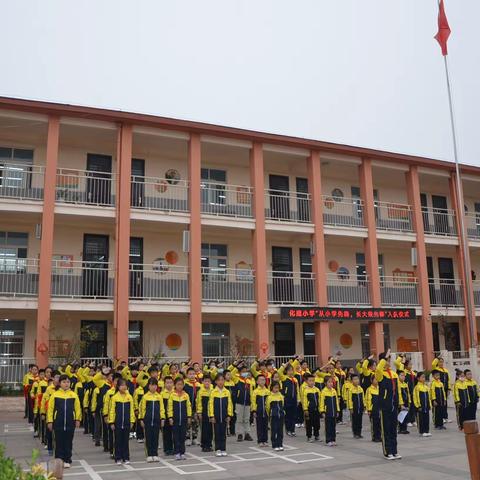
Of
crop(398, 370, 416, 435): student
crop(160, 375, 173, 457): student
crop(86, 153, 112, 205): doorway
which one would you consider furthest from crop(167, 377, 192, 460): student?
crop(86, 153, 112, 205): doorway

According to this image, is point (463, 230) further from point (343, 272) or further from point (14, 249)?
point (14, 249)

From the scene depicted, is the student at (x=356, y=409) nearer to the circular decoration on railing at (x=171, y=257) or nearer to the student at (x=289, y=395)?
the student at (x=289, y=395)

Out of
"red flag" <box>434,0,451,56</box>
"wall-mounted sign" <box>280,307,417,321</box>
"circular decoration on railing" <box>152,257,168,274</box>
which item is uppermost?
"red flag" <box>434,0,451,56</box>

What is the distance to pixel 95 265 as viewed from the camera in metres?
21.4

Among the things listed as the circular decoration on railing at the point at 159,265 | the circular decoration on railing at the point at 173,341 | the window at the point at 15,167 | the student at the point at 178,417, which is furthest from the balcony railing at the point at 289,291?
the student at the point at 178,417

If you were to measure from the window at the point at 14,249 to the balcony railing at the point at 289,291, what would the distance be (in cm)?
937

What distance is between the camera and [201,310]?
2055 centimetres

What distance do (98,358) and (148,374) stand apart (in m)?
7.22

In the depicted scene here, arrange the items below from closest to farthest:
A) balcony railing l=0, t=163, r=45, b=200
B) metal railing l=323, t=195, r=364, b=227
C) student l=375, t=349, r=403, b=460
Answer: student l=375, t=349, r=403, b=460 → balcony railing l=0, t=163, r=45, b=200 → metal railing l=323, t=195, r=364, b=227

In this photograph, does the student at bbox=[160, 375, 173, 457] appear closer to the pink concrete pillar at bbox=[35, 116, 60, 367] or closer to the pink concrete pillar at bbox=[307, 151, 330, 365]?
the pink concrete pillar at bbox=[35, 116, 60, 367]

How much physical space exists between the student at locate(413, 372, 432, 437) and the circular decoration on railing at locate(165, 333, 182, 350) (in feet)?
35.7

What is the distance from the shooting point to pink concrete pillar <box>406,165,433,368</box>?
24000 millimetres

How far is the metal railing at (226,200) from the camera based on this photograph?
881 inches

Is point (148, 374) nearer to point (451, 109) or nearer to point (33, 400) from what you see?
point (33, 400)
